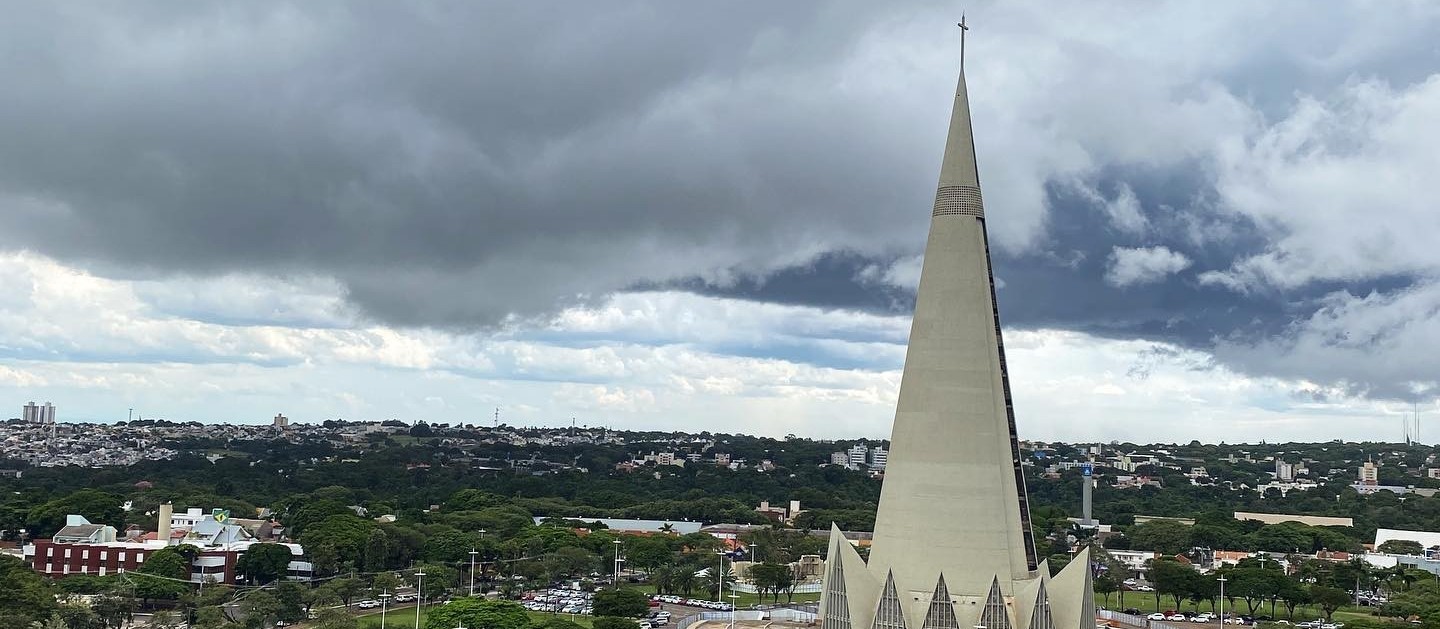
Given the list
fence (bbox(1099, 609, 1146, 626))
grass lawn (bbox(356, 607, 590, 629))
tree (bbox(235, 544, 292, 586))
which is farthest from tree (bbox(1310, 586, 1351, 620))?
tree (bbox(235, 544, 292, 586))

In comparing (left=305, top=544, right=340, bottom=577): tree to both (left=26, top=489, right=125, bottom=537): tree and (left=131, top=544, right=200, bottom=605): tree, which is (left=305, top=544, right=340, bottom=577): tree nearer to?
(left=131, top=544, right=200, bottom=605): tree

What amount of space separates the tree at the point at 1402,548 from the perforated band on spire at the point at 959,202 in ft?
273

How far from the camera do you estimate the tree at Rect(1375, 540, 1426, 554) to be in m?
93.8

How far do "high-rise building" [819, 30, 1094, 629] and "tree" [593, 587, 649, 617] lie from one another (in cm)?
3609

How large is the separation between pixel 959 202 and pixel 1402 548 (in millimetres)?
83868

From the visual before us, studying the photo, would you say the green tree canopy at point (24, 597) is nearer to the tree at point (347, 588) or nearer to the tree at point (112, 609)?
the tree at point (112, 609)

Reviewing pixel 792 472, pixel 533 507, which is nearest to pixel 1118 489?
pixel 792 472

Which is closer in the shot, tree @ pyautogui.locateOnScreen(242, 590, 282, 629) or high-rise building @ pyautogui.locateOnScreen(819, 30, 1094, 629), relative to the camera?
Answer: high-rise building @ pyautogui.locateOnScreen(819, 30, 1094, 629)

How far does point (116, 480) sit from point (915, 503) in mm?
144786

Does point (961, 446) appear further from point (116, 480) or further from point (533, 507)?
point (116, 480)

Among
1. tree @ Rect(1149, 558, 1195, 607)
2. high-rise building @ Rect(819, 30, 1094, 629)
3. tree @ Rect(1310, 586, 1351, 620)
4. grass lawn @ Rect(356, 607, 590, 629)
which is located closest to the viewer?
high-rise building @ Rect(819, 30, 1094, 629)

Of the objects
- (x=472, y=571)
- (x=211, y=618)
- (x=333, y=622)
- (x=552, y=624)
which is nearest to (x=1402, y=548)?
(x=472, y=571)

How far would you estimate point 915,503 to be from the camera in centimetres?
2505

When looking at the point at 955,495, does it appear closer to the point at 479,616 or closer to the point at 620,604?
the point at 479,616
